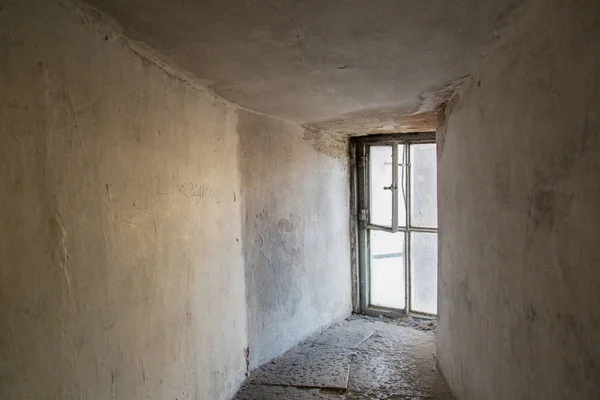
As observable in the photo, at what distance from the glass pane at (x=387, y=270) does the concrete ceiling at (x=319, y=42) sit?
2069mm

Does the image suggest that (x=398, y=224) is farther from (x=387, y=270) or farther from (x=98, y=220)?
(x=98, y=220)

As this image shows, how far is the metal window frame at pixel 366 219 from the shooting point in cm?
385

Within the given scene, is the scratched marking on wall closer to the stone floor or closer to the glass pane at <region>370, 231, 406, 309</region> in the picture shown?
the stone floor

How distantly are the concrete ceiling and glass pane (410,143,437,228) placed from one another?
5.28 ft

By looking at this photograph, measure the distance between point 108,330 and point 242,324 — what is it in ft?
Answer: 4.11

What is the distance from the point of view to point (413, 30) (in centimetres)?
126

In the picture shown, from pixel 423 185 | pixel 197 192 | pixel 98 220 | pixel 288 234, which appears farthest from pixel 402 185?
pixel 98 220

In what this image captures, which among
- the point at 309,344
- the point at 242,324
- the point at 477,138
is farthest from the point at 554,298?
the point at 309,344

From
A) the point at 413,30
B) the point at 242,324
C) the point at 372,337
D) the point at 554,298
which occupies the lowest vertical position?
the point at 372,337

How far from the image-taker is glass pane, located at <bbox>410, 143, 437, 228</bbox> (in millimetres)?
3773

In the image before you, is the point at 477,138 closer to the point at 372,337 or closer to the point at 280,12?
the point at 280,12

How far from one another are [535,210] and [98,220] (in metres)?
1.28

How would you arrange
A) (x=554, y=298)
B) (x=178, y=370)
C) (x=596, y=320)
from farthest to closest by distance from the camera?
(x=178, y=370), (x=554, y=298), (x=596, y=320)

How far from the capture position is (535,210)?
110cm
